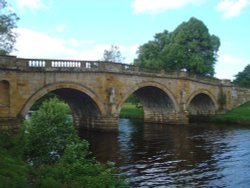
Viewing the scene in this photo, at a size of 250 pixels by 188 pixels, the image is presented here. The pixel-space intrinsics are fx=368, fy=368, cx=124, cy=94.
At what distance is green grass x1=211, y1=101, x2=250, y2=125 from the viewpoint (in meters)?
53.7

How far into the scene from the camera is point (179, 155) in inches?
1191

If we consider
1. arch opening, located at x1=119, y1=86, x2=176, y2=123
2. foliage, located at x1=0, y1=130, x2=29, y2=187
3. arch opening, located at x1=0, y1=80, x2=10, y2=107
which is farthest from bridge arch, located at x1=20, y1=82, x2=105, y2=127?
foliage, located at x1=0, y1=130, x2=29, y2=187

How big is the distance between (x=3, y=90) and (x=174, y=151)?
16.6m

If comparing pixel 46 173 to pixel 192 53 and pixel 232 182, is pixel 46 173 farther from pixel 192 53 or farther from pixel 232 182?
pixel 192 53

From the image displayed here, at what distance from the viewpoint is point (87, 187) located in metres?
15.9

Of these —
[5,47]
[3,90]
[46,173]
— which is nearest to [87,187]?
[46,173]

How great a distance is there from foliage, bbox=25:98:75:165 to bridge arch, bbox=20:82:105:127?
44.4ft

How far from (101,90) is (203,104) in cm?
2649

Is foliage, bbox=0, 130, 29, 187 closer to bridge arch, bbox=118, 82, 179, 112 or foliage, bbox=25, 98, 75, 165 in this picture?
foliage, bbox=25, 98, 75, 165

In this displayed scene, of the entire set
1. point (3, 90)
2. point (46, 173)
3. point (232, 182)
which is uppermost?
point (3, 90)

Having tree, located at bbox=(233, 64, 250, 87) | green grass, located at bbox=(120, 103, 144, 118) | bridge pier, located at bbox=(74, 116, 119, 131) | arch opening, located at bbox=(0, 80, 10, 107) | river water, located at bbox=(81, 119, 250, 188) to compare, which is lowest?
river water, located at bbox=(81, 119, 250, 188)

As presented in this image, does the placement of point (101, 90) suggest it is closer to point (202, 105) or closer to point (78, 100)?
point (78, 100)

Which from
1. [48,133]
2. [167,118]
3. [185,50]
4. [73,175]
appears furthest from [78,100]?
[185,50]

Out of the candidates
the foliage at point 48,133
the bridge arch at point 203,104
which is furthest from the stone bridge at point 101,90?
the foliage at point 48,133
